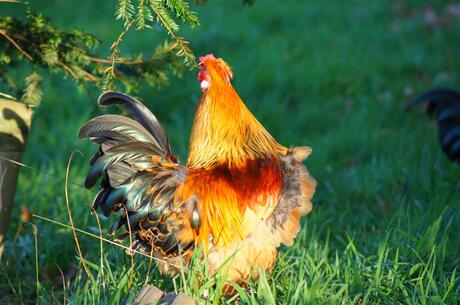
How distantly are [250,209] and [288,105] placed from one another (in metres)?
4.02

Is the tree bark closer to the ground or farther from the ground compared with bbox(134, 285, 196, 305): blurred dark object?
farther from the ground

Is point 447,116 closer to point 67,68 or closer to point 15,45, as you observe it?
point 67,68

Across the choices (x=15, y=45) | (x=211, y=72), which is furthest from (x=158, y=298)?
(x=15, y=45)

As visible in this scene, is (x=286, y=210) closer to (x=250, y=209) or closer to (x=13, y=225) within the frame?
(x=250, y=209)

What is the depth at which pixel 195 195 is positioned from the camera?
3.29 metres

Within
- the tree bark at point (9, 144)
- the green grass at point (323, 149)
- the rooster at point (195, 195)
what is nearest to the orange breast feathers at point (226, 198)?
the rooster at point (195, 195)

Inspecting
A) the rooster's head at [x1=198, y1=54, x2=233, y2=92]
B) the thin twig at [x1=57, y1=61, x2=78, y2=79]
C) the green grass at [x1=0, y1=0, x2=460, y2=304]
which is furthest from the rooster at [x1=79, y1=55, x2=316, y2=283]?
the thin twig at [x1=57, y1=61, x2=78, y2=79]

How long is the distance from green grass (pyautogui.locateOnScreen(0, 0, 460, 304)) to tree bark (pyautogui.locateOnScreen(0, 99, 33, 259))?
0.51 meters

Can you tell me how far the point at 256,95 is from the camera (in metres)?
7.22

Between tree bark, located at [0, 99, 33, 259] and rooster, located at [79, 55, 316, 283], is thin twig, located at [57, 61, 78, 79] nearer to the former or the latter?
tree bark, located at [0, 99, 33, 259]

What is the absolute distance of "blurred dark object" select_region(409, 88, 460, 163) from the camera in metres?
5.06

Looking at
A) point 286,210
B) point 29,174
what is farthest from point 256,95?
point 286,210

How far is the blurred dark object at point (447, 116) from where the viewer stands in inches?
199

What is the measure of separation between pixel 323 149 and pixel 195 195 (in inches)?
114
